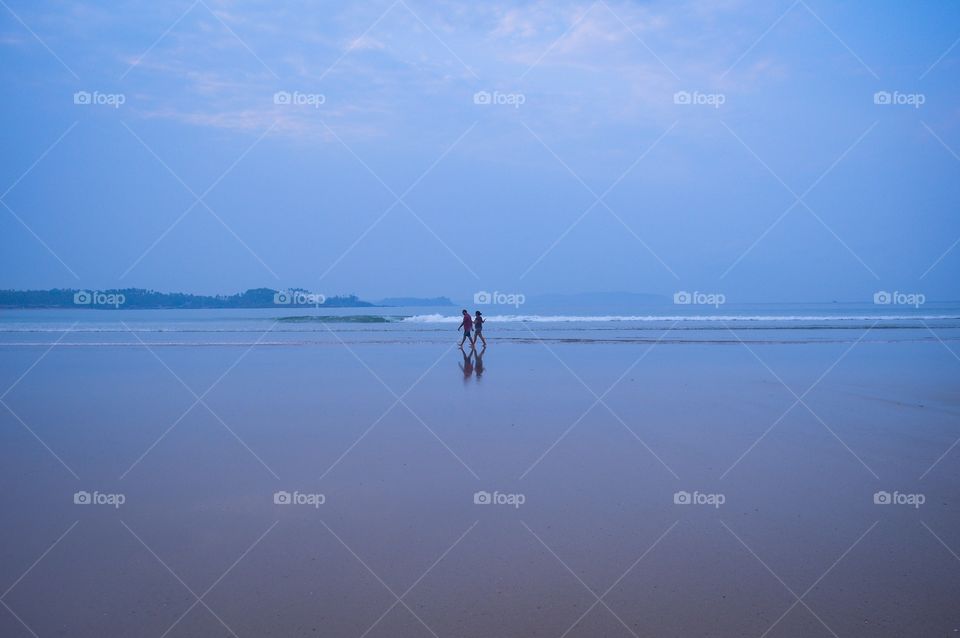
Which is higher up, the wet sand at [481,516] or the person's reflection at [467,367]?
the person's reflection at [467,367]

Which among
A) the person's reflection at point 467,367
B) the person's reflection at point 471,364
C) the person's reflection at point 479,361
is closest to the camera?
the person's reflection at point 467,367

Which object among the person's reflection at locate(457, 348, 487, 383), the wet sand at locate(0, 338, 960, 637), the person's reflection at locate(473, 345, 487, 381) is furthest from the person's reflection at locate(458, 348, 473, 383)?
the wet sand at locate(0, 338, 960, 637)

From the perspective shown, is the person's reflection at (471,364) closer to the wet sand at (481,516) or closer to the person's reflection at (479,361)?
the person's reflection at (479,361)

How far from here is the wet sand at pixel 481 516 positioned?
15.0ft

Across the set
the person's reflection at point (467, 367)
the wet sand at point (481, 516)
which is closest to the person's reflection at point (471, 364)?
the person's reflection at point (467, 367)

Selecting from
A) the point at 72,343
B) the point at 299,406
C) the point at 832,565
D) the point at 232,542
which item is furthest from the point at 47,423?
the point at 72,343

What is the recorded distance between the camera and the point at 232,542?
5.75m

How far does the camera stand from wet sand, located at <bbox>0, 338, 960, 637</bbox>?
15.0 feet

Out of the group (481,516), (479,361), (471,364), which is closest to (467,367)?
(471,364)

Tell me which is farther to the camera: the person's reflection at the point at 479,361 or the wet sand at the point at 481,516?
the person's reflection at the point at 479,361

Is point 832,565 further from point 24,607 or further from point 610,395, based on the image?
point 610,395

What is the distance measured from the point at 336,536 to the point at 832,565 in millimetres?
4459

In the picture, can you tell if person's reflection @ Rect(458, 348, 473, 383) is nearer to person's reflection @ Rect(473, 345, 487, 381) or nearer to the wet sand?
person's reflection @ Rect(473, 345, 487, 381)

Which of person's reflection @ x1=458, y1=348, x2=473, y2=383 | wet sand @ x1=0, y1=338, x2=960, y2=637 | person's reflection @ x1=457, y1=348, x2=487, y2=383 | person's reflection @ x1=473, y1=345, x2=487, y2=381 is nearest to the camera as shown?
wet sand @ x1=0, y1=338, x2=960, y2=637
